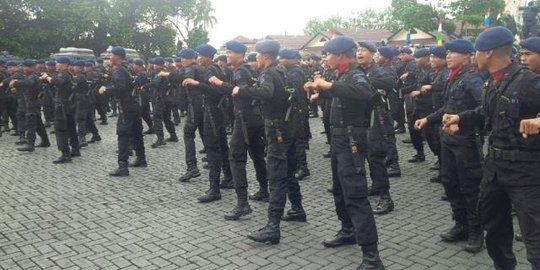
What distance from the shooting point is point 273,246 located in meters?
5.06

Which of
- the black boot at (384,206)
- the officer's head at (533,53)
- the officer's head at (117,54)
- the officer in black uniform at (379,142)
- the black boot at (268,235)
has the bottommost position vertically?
the black boot at (384,206)

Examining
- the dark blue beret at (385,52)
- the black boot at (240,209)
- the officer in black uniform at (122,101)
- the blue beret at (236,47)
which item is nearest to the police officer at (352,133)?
the black boot at (240,209)

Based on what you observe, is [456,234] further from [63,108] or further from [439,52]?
[63,108]

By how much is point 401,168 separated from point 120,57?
5609 millimetres

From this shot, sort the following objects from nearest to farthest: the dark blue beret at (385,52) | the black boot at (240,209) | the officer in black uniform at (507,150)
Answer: the officer in black uniform at (507,150), the black boot at (240,209), the dark blue beret at (385,52)

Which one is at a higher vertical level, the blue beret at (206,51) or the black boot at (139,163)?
the blue beret at (206,51)

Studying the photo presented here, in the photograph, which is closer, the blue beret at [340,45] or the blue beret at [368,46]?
the blue beret at [340,45]

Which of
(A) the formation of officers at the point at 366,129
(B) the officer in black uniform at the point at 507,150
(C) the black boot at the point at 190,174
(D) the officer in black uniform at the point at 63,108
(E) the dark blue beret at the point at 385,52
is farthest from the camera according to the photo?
(D) the officer in black uniform at the point at 63,108

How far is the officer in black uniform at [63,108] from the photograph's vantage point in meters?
9.79

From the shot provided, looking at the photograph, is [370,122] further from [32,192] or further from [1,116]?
[1,116]

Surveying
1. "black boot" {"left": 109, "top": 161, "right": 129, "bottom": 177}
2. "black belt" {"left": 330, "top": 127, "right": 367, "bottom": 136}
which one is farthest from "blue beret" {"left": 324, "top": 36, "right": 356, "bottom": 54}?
"black boot" {"left": 109, "top": 161, "right": 129, "bottom": 177}

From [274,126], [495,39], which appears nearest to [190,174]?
[274,126]

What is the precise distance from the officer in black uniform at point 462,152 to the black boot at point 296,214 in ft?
5.44

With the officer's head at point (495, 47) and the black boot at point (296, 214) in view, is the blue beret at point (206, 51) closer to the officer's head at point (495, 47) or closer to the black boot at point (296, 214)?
the black boot at point (296, 214)
